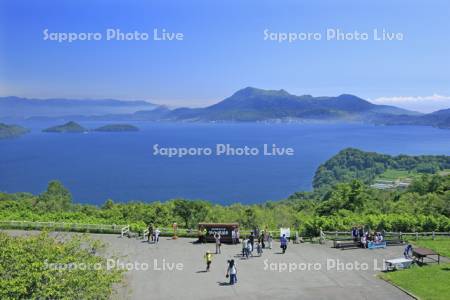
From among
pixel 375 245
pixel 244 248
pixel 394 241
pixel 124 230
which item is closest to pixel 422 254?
pixel 375 245

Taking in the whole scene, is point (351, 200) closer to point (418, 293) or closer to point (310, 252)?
point (310, 252)

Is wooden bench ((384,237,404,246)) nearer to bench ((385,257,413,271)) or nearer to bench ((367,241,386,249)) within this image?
bench ((367,241,386,249))

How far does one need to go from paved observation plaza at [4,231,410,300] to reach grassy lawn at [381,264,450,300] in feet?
1.82

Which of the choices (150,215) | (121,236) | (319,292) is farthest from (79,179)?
(319,292)

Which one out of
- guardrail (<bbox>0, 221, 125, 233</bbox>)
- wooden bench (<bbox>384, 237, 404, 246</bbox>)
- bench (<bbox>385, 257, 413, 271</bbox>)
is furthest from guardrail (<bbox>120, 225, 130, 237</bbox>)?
bench (<bbox>385, 257, 413, 271</bbox>)

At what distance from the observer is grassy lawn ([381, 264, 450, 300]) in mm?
17031

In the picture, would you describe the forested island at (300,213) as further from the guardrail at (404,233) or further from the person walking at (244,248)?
the person walking at (244,248)

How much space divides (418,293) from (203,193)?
14539 centimetres

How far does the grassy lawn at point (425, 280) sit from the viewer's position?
1703 cm

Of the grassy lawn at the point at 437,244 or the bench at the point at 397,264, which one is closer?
the bench at the point at 397,264

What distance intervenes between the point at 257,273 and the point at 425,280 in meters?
6.46

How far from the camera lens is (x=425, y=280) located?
18.7m

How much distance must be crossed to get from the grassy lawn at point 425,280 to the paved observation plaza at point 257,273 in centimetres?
55

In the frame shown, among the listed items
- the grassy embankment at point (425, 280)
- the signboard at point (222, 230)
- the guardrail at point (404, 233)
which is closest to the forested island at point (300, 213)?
the guardrail at point (404, 233)
